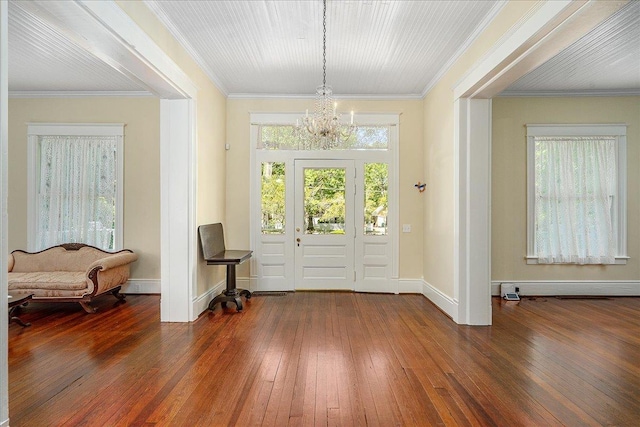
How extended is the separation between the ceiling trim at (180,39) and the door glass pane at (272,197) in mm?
1432

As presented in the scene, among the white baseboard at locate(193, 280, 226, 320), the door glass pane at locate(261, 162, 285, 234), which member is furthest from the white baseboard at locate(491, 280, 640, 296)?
the white baseboard at locate(193, 280, 226, 320)

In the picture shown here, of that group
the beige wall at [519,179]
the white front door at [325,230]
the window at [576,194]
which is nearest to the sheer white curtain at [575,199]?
the window at [576,194]

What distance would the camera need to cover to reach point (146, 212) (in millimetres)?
5898

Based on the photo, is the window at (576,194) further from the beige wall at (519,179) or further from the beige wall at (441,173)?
the beige wall at (441,173)

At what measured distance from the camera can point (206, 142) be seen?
5012 millimetres

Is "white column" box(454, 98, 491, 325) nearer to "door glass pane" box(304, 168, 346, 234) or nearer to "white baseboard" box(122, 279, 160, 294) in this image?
"door glass pane" box(304, 168, 346, 234)

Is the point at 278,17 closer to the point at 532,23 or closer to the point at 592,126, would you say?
the point at 532,23

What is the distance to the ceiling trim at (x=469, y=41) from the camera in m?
3.43

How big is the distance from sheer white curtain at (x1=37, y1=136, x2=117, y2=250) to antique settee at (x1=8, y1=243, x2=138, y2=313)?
262 millimetres

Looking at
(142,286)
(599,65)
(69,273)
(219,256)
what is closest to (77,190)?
(69,273)

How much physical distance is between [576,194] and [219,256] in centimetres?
531

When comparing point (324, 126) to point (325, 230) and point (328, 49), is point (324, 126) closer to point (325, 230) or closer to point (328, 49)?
point (328, 49)

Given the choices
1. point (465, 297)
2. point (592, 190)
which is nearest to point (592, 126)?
point (592, 190)

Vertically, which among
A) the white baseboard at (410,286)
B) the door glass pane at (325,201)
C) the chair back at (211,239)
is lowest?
the white baseboard at (410,286)
